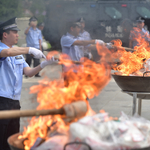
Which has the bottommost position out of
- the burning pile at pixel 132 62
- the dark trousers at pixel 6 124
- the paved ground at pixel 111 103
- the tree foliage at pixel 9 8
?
the paved ground at pixel 111 103

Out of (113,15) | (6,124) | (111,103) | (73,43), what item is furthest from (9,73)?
(113,15)

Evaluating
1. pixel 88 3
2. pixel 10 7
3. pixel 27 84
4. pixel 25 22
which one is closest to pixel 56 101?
pixel 27 84

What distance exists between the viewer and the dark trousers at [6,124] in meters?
2.79

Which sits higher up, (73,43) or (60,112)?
(73,43)

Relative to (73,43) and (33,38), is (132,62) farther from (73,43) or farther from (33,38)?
(33,38)

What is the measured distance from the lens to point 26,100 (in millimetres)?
5875

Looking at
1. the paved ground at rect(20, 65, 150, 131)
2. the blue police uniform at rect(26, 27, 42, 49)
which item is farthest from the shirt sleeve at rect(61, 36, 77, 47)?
the blue police uniform at rect(26, 27, 42, 49)

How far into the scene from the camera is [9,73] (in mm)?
2896

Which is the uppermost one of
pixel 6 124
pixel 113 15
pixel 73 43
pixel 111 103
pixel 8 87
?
pixel 113 15

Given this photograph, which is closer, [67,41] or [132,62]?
[132,62]

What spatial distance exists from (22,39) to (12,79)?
63.0 ft

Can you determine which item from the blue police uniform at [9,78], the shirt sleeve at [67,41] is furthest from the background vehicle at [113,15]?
the blue police uniform at [9,78]

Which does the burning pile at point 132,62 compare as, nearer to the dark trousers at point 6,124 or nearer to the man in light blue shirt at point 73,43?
the man in light blue shirt at point 73,43

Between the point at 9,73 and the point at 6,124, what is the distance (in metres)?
0.58
